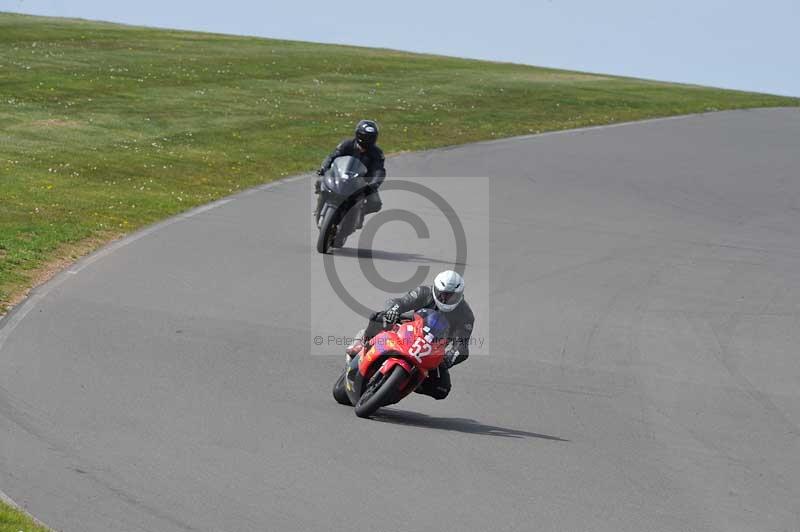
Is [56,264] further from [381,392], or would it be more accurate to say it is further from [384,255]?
[381,392]

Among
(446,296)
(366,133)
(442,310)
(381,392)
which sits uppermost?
(366,133)

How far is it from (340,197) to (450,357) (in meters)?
7.61

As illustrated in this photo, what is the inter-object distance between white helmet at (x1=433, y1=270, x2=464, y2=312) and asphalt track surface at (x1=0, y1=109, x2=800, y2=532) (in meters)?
1.04

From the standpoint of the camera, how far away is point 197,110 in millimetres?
34469

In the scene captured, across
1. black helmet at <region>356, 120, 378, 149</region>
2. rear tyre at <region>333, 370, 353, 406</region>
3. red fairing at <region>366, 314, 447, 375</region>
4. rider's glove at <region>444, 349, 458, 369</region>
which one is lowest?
rear tyre at <region>333, 370, 353, 406</region>

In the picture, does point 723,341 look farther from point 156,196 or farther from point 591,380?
point 156,196

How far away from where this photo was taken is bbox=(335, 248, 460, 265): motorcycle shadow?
18.7 metres

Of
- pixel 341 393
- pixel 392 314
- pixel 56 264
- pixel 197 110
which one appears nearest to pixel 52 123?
pixel 197 110

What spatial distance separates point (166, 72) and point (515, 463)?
32.8 m

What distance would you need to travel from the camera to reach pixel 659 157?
30953 millimetres

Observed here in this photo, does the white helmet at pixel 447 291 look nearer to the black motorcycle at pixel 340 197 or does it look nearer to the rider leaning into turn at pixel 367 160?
the black motorcycle at pixel 340 197

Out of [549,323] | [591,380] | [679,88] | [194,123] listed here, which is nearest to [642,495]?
[591,380]

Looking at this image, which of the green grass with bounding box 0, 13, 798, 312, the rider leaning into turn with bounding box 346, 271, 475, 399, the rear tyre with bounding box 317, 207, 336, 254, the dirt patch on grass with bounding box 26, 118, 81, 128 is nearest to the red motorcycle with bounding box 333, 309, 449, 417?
the rider leaning into turn with bounding box 346, 271, 475, 399

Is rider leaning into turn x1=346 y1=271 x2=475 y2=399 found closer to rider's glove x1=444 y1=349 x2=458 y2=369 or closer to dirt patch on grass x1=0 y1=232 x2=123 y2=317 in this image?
rider's glove x1=444 y1=349 x2=458 y2=369
